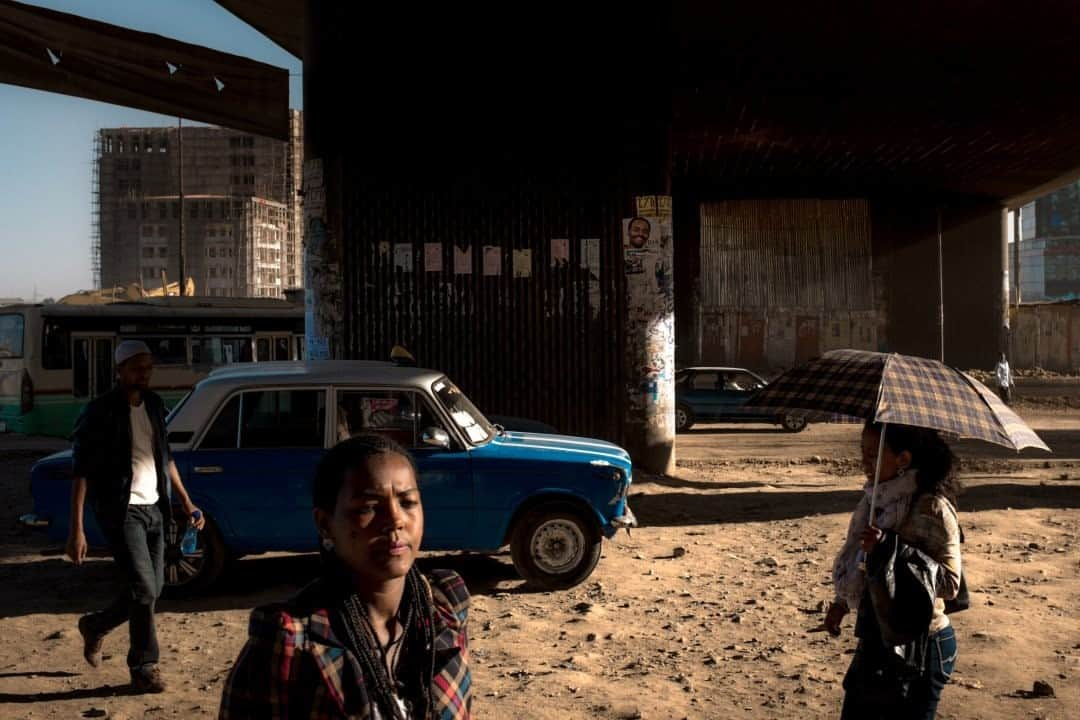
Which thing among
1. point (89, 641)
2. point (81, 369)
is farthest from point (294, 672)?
point (81, 369)

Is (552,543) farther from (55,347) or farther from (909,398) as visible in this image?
(55,347)

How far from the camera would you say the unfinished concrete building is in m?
105

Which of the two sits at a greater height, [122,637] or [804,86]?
[804,86]

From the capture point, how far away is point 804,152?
28.8 m

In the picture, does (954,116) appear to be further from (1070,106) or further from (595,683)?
(595,683)

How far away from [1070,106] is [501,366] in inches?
586

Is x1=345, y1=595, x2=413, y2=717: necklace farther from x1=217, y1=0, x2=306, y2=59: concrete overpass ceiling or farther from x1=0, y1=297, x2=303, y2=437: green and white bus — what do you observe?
x1=0, y1=297, x2=303, y2=437: green and white bus

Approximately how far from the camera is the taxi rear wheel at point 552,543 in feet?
27.8

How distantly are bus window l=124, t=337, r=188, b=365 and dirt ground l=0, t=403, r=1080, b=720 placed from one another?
10.5 metres

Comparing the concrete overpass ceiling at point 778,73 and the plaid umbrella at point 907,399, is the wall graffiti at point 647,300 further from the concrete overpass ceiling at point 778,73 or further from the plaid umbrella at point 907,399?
the plaid umbrella at point 907,399

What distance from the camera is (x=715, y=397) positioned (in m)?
22.8

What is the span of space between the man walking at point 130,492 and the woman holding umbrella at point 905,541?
374 cm

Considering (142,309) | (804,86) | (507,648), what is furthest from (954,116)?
(507,648)

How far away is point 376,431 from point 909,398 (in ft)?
16.7
